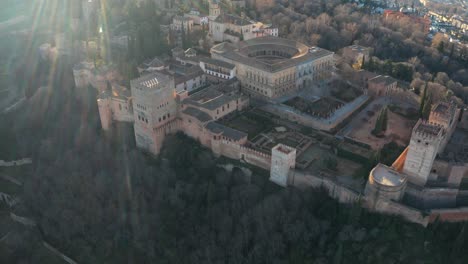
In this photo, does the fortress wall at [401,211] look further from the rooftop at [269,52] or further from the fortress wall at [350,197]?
the rooftop at [269,52]

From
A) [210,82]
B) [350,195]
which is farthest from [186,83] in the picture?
[350,195]

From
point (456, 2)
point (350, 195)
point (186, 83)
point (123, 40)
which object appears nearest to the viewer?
point (350, 195)

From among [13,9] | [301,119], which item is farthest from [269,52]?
[13,9]

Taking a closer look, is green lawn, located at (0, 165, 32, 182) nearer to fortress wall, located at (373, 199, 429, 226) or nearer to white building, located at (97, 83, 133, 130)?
white building, located at (97, 83, 133, 130)

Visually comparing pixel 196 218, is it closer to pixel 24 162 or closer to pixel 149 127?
pixel 149 127

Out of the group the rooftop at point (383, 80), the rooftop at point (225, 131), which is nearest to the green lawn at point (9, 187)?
the rooftop at point (225, 131)

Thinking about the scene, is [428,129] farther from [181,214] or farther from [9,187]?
[9,187]
